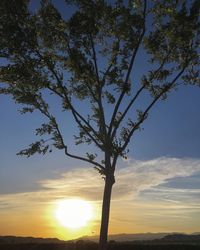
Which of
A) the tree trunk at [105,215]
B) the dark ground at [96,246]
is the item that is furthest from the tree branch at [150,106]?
the dark ground at [96,246]

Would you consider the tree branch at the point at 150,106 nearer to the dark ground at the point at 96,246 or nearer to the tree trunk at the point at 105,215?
the tree trunk at the point at 105,215

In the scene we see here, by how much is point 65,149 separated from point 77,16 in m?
9.35

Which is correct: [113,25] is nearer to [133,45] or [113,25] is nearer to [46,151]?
[133,45]

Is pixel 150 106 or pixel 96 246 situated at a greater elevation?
pixel 150 106

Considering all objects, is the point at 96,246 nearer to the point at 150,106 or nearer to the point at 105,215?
the point at 105,215

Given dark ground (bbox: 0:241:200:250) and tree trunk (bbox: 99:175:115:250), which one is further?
dark ground (bbox: 0:241:200:250)

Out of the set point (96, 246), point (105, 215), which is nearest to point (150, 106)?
point (105, 215)

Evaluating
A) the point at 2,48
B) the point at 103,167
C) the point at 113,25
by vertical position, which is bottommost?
the point at 103,167

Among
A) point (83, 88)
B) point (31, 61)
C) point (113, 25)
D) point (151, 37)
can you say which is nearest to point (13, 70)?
point (31, 61)

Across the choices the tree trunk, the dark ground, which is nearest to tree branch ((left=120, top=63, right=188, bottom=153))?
the tree trunk

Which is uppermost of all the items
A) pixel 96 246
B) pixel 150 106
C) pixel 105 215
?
pixel 150 106

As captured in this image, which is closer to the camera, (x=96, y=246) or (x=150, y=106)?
(x=150, y=106)

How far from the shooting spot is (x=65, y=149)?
35.6 m

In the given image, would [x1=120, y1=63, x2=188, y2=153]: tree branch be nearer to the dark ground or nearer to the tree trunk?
the tree trunk
